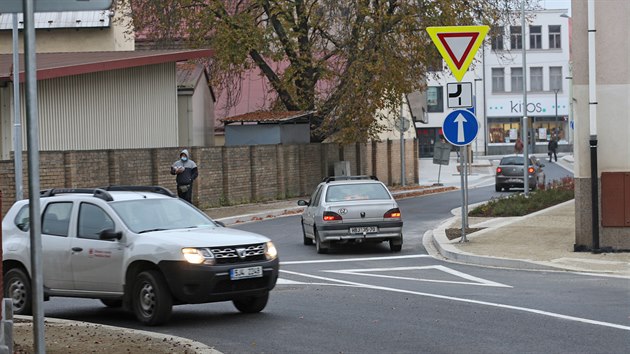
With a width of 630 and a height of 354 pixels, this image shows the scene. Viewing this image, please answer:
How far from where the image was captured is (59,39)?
4541cm

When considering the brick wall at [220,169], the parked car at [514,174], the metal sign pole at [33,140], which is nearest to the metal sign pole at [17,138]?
the brick wall at [220,169]

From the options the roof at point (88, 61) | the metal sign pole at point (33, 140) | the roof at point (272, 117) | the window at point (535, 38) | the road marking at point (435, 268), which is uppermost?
the window at point (535, 38)

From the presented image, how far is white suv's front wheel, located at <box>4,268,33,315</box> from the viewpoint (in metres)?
13.7

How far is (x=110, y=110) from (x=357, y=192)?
14.4m

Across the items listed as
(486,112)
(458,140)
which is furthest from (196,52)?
(486,112)

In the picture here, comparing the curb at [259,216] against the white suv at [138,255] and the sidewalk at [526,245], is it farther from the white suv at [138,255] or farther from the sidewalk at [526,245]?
the white suv at [138,255]

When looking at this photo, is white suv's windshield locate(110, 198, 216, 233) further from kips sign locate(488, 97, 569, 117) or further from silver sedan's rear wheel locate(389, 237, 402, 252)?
kips sign locate(488, 97, 569, 117)

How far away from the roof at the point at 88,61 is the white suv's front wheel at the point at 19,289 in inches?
619

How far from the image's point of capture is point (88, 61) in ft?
105

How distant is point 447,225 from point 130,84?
13.0 m

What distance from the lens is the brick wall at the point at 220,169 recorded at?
95.7 ft

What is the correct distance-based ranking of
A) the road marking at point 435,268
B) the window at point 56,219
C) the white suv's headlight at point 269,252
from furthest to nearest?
1. the road marking at point 435,268
2. the window at point 56,219
3. the white suv's headlight at point 269,252

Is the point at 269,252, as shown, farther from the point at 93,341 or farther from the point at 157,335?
the point at 93,341

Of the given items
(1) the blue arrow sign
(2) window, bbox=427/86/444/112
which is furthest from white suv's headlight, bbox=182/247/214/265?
(2) window, bbox=427/86/444/112
